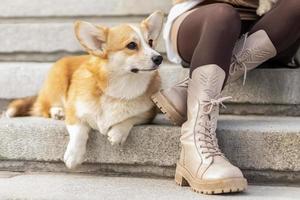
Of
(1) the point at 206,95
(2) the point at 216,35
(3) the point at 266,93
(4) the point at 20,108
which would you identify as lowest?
(4) the point at 20,108

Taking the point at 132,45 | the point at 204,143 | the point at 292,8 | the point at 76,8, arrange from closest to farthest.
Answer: the point at 204,143
the point at 292,8
the point at 132,45
the point at 76,8

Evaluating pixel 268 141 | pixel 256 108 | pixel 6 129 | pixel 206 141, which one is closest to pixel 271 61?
pixel 256 108

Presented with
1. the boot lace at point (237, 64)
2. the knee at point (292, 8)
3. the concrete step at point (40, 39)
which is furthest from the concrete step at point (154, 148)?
the concrete step at point (40, 39)

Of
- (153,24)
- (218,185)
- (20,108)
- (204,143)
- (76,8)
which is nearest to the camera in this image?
(218,185)

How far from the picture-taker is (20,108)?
3.15 metres

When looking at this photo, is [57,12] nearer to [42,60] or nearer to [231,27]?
[42,60]

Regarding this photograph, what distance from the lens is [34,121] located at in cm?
291

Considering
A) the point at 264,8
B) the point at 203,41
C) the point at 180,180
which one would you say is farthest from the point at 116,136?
the point at 264,8

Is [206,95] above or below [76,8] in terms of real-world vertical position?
above

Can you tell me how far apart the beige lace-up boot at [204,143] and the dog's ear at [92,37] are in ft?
1.60

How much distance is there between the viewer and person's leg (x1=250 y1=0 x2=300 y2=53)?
8.30 feet

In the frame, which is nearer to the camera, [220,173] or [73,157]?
[220,173]

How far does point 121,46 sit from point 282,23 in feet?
2.35

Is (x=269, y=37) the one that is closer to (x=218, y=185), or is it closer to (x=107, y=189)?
(x=218, y=185)
